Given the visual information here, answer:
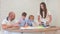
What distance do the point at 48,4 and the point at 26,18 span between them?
56 centimetres

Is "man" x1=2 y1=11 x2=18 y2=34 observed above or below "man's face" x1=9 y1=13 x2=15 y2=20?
below

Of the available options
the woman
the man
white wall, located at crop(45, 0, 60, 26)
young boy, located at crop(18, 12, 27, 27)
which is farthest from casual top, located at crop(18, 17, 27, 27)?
white wall, located at crop(45, 0, 60, 26)

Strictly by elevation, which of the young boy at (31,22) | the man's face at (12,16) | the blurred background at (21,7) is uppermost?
the blurred background at (21,7)

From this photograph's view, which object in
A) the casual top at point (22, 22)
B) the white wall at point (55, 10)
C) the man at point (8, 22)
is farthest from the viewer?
the white wall at point (55, 10)

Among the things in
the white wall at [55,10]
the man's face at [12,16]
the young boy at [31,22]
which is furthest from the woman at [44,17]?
the man's face at [12,16]

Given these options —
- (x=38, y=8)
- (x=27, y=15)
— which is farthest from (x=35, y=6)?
(x=27, y=15)

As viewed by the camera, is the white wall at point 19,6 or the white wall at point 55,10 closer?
the white wall at point 19,6

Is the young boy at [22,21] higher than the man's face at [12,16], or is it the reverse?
the man's face at [12,16]

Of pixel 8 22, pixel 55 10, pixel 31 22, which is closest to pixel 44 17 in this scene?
pixel 31 22

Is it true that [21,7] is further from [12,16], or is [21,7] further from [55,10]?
[55,10]

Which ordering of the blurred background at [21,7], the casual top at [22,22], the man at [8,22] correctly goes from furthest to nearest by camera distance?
the blurred background at [21,7]
the casual top at [22,22]
the man at [8,22]

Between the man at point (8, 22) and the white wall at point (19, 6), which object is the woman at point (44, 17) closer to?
the white wall at point (19, 6)

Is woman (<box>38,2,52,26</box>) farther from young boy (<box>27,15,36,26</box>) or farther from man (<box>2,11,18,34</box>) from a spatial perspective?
man (<box>2,11,18,34</box>)

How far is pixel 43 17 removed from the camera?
2668 millimetres
